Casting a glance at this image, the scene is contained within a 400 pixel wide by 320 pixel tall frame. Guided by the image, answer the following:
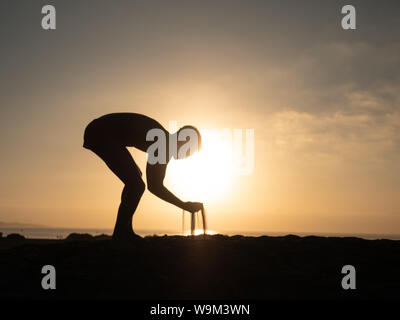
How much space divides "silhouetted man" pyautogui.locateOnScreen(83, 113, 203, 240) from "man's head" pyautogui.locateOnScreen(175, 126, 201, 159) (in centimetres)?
2

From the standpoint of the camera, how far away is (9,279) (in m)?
9.46

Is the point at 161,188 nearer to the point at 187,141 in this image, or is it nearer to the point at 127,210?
the point at 127,210

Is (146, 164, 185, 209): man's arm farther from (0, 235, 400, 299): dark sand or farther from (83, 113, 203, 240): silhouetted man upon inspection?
(0, 235, 400, 299): dark sand

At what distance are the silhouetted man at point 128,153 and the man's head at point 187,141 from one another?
0.02m

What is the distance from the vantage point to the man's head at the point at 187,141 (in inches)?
445

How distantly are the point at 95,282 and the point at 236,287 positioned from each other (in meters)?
2.53

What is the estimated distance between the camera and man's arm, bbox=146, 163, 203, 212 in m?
11.2

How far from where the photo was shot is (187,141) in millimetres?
11297

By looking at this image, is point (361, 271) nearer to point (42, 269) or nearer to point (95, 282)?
point (95, 282)

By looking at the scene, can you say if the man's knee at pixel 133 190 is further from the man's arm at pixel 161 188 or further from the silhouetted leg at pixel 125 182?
the man's arm at pixel 161 188

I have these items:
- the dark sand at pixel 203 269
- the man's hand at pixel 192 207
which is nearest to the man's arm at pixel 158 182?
the man's hand at pixel 192 207

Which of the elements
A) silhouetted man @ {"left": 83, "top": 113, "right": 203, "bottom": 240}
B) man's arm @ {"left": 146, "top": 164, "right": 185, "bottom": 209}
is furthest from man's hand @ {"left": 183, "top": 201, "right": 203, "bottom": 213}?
man's arm @ {"left": 146, "top": 164, "right": 185, "bottom": 209}
